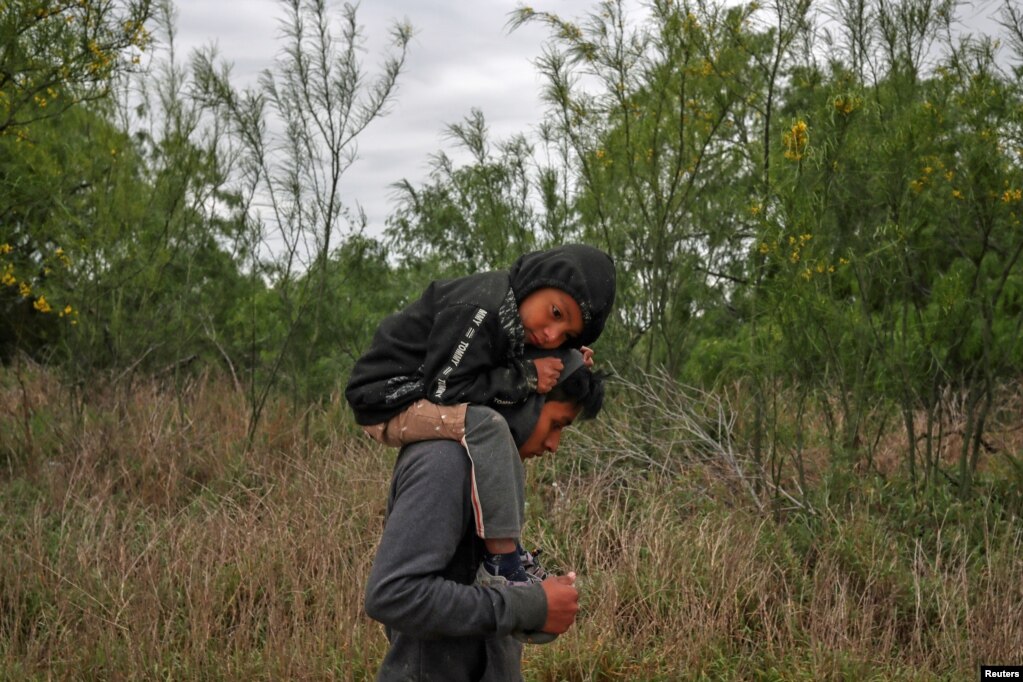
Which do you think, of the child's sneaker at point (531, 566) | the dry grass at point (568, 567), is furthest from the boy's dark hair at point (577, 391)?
the dry grass at point (568, 567)

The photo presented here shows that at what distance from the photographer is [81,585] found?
491cm

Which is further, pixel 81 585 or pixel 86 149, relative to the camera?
pixel 86 149

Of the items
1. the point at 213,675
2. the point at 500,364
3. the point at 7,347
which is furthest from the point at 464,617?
the point at 7,347

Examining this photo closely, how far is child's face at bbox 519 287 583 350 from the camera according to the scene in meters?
2.02

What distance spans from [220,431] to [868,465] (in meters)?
4.12

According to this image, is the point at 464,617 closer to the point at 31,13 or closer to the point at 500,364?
the point at 500,364

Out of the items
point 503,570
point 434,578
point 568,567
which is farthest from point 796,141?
point 434,578

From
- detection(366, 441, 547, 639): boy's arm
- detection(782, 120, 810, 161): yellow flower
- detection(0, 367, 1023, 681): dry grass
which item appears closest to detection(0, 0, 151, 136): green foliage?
detection(0, 367, 1023, 681): dry grass

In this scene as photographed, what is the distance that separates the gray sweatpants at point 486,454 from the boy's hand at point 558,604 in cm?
11

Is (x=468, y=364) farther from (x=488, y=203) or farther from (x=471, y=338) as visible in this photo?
(x=488, y=203)

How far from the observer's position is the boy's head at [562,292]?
6.56 ft

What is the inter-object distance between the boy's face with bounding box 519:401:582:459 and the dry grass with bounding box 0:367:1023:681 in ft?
7.55

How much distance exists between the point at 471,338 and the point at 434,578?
408 millimetres

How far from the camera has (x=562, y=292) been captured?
6.57 feet
